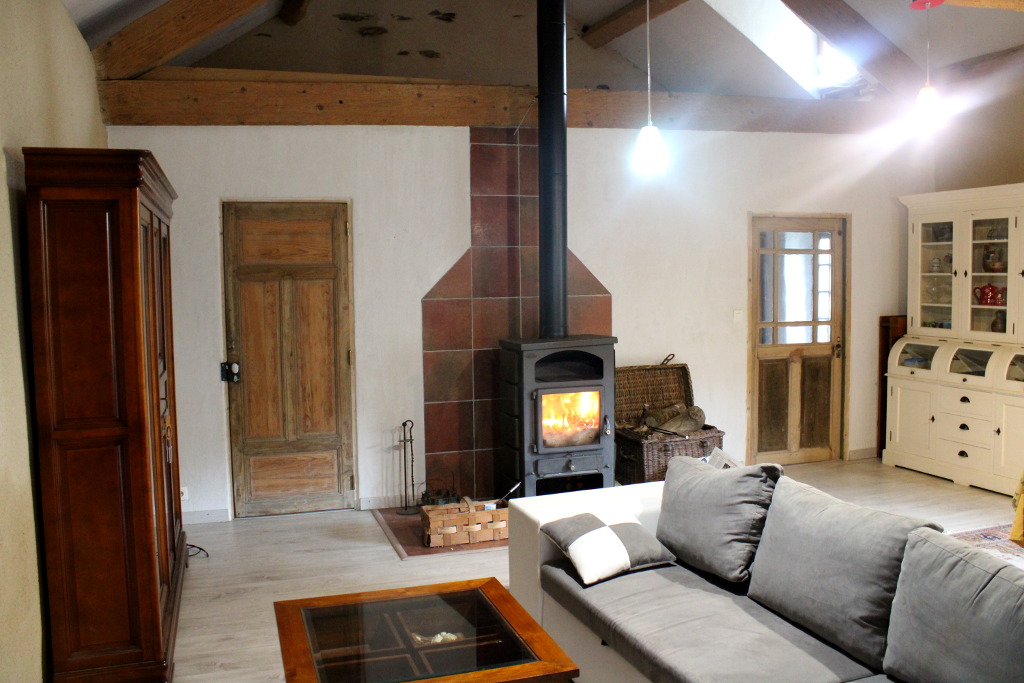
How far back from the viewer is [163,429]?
3779mm

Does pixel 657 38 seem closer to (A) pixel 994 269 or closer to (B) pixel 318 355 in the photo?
(A) pixel 994 269

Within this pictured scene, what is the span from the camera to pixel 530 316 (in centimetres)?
582

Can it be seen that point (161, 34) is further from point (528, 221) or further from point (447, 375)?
point (447, 375)

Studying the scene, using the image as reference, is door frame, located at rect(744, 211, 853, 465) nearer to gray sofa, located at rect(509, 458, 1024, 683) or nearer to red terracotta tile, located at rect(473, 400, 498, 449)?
red terracotta tile, located at rect(473, 400, 498, 449)

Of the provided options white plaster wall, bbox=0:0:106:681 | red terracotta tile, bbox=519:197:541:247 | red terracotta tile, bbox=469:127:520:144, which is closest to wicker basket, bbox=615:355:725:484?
red terracotta tile, bbox=519:197:541:247

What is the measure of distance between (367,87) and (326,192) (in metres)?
0.70

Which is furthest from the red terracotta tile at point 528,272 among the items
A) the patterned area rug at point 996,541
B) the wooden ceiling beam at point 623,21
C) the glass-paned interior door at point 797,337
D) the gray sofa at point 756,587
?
the patterned area rug at point 996,541

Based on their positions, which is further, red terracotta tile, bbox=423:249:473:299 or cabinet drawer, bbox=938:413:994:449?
cabinet drawer, bbox=938:413:994:449

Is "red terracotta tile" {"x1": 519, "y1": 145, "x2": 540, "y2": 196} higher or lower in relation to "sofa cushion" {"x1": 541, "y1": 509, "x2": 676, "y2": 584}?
higher

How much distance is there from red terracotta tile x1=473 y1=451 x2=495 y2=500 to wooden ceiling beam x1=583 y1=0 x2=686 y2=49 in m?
3.39

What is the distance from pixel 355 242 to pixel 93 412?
2674 mm

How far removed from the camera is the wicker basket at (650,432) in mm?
5586

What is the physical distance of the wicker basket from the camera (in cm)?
559

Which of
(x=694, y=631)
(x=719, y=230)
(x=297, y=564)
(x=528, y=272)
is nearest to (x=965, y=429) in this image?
(x=719, y=230)
